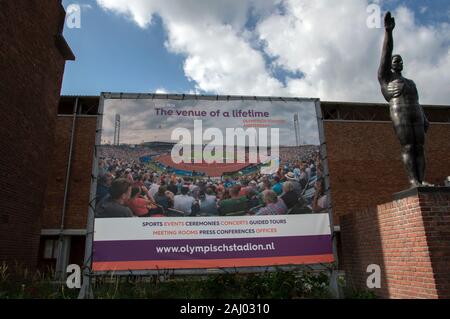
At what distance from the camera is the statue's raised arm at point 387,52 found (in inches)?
236

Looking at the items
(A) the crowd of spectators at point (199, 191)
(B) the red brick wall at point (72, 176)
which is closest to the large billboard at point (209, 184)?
(A) the crowd of spectators at point (199, 191)

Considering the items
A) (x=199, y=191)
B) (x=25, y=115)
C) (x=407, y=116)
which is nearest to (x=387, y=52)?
(x=407, y=116)

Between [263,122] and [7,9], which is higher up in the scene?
[7,9]

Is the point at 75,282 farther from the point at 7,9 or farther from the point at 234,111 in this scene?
the point at 7,9

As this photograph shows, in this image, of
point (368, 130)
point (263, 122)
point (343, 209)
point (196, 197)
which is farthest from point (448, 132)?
point (196, 197)

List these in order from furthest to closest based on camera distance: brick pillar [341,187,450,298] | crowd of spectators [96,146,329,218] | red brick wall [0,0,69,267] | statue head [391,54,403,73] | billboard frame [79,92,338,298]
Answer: red brick wall [0,0,69,267], statue head [391,54,403,73], crowd of spectators [96,146,329,218], billboard frame [79,92,338,298], brick pillar [341,187,450,298]

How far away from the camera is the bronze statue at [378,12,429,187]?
236 inches

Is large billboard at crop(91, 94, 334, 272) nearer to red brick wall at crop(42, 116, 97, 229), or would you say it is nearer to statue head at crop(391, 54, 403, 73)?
statue head at crop(391, 54, 403, 73)

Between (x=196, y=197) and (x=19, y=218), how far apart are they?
6.44m

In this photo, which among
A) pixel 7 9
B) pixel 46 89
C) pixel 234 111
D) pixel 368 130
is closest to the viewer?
pixel 234 111

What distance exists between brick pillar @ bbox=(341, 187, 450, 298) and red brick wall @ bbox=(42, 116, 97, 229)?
14202mm

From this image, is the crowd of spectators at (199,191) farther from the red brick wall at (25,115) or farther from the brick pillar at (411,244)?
the red brick wall at (25,115)

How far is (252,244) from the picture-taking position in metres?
6.07

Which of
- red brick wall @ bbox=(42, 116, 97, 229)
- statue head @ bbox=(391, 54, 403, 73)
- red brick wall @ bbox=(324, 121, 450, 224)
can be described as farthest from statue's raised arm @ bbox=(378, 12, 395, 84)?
red brick wall @ bbox=(42, 116, 97, 229)
